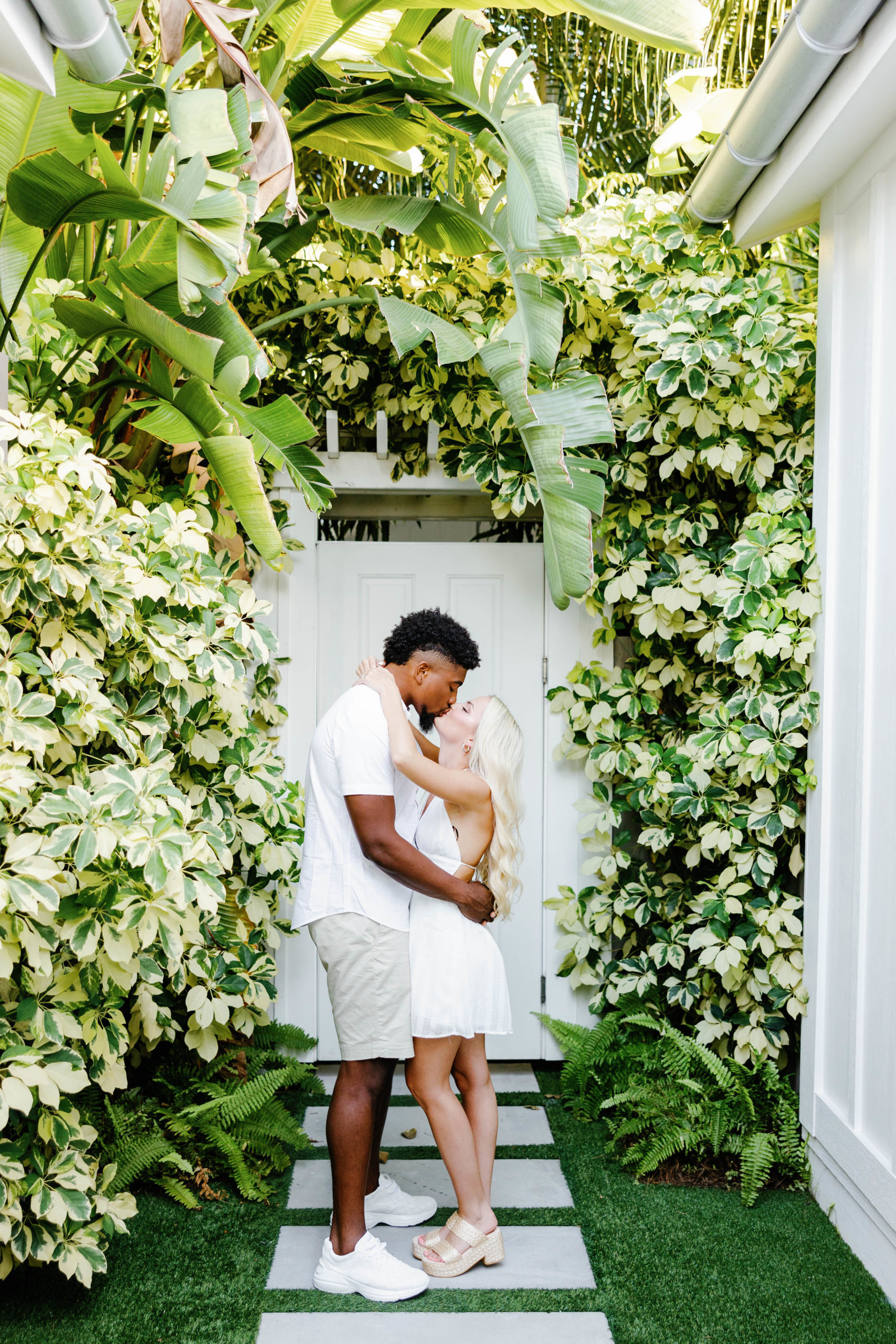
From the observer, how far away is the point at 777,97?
253 cm

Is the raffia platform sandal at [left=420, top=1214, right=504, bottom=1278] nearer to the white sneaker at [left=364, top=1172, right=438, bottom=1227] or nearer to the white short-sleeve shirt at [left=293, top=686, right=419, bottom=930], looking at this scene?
the white sneaker at [left=364, top=1172, right=438, bottom=1227]

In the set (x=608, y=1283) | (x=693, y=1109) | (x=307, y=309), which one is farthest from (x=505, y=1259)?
(x=307, y=309)

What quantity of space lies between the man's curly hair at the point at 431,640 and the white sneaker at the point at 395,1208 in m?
1.47

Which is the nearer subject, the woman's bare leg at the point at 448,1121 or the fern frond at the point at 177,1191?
the woman's bare leg at the point at 448,1121

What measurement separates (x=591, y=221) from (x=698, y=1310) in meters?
3.20

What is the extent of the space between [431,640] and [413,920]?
729 mm

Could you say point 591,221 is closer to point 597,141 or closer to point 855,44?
point 855,44

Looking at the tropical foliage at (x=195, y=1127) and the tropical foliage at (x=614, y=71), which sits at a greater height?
the tropical foliage at (x=614, y=71)

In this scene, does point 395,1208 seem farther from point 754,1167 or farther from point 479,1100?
point 754,1167

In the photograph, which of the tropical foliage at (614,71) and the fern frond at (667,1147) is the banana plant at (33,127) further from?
the fern frond at (667,1147)

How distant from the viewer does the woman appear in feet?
8.05

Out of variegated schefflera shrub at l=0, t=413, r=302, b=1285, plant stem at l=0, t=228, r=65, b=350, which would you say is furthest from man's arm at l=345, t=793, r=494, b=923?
plant stem at l=0, t=228, r=65, b=350

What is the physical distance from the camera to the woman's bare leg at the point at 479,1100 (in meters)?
2.55

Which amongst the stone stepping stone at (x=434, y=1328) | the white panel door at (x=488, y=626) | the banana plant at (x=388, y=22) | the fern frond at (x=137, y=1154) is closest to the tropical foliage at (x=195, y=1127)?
the fern frond at (x=137, y=1154)
